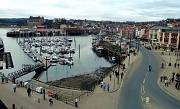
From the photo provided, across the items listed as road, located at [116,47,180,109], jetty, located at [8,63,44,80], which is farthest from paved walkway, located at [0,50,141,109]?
jetty, located at [8,63,44,80]

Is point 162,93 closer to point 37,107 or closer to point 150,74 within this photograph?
point 150,74

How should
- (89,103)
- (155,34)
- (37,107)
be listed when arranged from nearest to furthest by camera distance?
1. (37,107)
2. (89,103)
3. (155,34)

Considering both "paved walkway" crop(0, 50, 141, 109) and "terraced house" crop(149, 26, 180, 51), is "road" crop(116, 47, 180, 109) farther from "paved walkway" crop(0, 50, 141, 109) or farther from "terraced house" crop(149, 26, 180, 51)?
"terraced house" crop(149, 26, 180, 51)

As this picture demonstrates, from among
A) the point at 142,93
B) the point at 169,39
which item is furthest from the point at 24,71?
the point at 169,39

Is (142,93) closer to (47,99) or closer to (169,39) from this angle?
(47,99)

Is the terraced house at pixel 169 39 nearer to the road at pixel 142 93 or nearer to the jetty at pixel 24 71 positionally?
the road at pixel 142 93

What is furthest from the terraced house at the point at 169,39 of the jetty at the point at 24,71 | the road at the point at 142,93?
the jetty at the point at 24,71

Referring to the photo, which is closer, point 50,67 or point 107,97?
point 107,97

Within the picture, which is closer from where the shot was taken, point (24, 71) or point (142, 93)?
point (142, 93)

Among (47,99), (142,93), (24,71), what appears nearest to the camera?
(47,99)

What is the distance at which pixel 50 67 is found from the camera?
4688 centimetres

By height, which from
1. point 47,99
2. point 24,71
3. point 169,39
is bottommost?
point 24,71

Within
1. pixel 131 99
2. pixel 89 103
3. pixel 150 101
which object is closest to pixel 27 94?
pixel 89 103

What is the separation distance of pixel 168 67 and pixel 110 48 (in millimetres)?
37167
